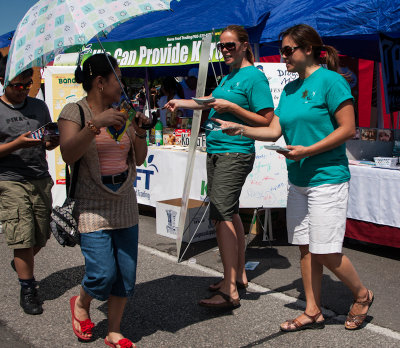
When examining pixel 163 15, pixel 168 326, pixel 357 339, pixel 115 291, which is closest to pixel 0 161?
pixel 115 291

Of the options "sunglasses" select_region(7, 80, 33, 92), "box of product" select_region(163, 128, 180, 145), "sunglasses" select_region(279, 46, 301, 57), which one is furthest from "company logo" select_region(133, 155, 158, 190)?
"sunglasses" select_region(279, 46, 301, 57)

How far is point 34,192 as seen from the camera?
383 centimetres

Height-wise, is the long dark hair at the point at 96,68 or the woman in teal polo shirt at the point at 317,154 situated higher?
the long dark hair at the point at 96,68

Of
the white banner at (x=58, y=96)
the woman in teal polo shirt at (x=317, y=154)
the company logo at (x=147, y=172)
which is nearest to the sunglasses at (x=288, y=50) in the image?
the woman in teal polo shirt at (x=317, y=154)

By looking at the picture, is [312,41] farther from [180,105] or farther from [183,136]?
[183,136]

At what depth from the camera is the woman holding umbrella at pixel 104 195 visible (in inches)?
113

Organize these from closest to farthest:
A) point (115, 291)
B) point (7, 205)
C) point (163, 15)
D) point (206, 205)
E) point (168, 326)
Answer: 1. point (115, 291)
2. point (168, 326)
3. point (7, 205)
4. point (206, 205)
5. point (163, 15)

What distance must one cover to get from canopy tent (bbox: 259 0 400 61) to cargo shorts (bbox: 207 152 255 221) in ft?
8.84

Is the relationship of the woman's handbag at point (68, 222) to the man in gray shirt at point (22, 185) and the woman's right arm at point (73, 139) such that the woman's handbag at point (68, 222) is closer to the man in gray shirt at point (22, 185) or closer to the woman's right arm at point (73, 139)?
the woman's right arm at point (73, 139)

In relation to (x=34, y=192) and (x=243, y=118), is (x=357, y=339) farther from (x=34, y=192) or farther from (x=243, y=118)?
(x=34, y=192)

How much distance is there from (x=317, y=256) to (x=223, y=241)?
0.80 meters

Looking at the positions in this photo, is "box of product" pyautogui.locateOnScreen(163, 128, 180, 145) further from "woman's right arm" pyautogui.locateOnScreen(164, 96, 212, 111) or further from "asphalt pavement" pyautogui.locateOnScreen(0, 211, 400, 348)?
"woman's right arm" pyautogui.locateOnScreen(164, 96, 212, 111)

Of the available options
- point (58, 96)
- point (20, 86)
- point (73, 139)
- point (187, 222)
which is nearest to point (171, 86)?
point (58, 96)

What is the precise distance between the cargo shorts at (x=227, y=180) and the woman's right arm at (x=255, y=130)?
0.33 metres
